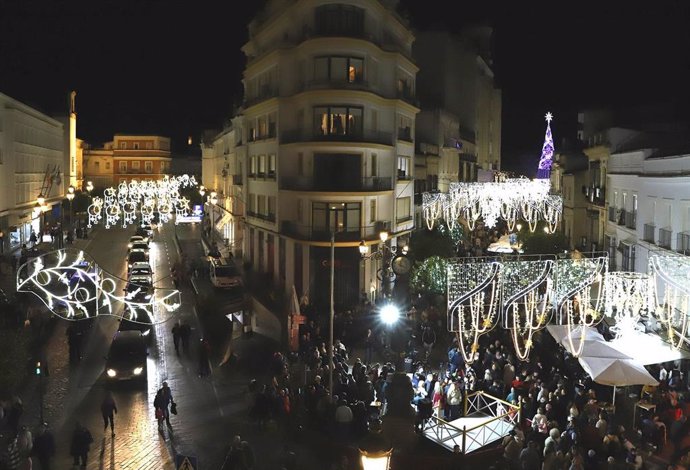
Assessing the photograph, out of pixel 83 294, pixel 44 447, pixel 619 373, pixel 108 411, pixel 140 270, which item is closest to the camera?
pixel 44 447

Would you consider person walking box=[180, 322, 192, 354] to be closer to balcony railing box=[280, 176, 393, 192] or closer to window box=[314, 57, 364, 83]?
balcony railing box=[280, 176, 393, 192]

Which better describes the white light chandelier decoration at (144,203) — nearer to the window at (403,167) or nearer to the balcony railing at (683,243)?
the window at (403,167)

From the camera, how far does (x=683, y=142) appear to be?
37219mm

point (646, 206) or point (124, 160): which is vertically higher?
point (124, 160)

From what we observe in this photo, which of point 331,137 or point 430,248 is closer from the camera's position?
point 331,137

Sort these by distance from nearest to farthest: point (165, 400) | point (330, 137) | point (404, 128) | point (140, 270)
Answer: point (165, 400)
point (330, 137)
point (140, 270)
point (404, 128)

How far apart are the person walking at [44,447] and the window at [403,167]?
28821mm

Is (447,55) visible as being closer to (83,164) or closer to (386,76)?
(386,76)

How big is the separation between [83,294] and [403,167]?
64.8 ft

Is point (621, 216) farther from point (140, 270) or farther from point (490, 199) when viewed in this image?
point (140, 270)

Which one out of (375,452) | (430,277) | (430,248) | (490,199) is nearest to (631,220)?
(430,248)

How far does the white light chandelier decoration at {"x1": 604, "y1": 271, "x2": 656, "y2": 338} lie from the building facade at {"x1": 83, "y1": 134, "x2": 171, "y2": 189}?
109 metres

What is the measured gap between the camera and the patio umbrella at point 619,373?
60.5 ft

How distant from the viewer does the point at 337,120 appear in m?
36.9
